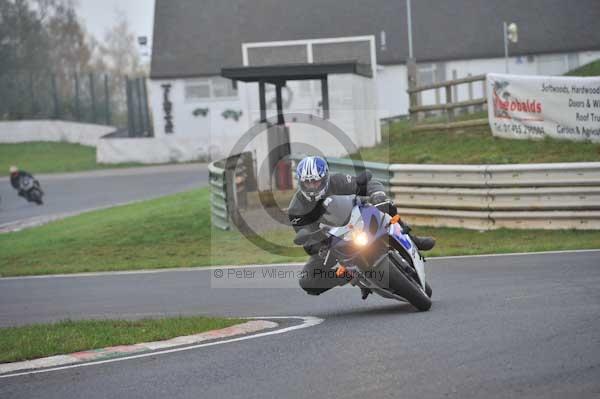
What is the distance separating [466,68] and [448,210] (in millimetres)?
31714

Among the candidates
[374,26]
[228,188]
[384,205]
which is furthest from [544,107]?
[374,26]

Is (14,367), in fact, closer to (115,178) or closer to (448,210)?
(448,210)

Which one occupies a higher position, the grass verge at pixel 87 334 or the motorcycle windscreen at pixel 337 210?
the motorcycle windscreen at pixel 337 210

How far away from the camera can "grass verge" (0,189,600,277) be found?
54.4 feet

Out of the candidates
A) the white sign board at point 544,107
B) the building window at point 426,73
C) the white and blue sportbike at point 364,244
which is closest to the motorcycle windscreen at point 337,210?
the white and blue sportbike at point 364,244

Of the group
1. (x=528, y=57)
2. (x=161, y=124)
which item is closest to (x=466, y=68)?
(x=528, y=57)

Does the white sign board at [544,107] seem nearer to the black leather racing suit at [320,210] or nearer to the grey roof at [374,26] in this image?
the black leather racing suit at [320,210]

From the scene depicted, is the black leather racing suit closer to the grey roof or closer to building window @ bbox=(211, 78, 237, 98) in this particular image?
the grey roof

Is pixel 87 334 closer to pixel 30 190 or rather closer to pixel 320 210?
pixel 320 210

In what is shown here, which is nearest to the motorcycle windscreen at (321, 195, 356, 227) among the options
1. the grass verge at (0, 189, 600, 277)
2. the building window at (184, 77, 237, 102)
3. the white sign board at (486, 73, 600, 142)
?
the grass verge at (0, 189, 600, 277)

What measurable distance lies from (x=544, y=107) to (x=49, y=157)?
35306 mm

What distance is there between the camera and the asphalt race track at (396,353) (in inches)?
264

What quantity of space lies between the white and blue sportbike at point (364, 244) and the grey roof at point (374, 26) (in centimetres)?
3996

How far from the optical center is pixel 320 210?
9719 millimetres
